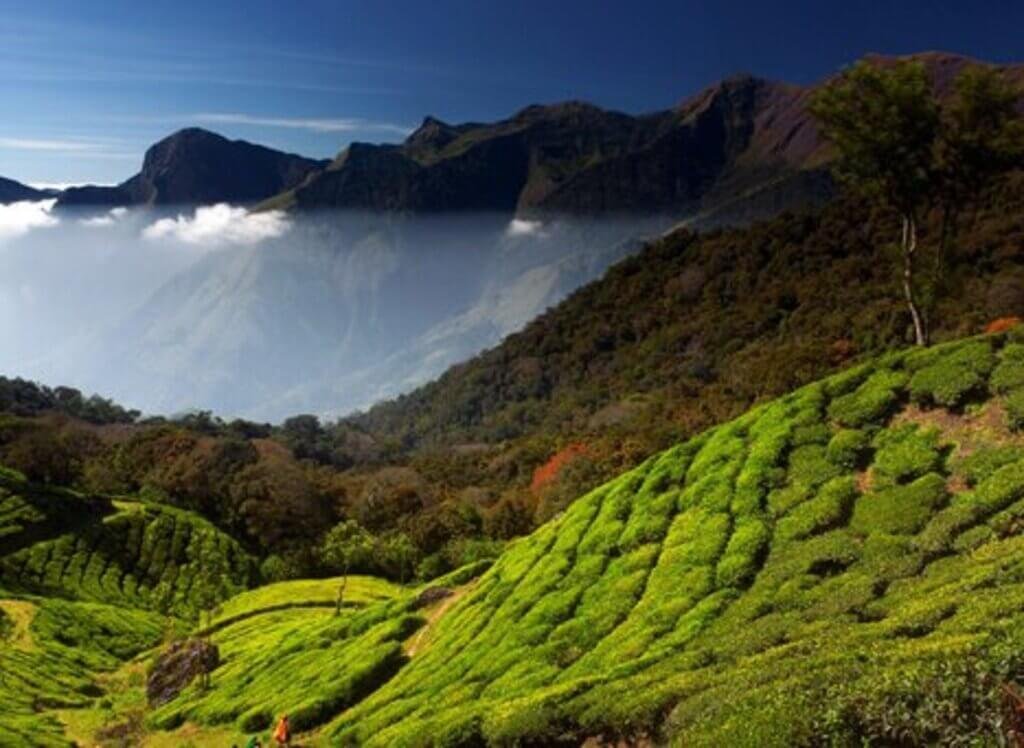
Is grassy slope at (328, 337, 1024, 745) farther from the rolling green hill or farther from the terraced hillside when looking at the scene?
the terraced hillside

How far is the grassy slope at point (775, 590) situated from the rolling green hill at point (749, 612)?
0.09m

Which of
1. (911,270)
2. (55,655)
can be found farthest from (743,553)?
(55,655)

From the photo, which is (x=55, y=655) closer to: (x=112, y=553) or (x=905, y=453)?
(x=112, y=553)

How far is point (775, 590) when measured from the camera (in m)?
32.3

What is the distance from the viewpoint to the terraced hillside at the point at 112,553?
12075 cm

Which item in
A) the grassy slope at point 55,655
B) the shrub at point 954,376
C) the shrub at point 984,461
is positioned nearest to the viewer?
the shrub at point 984,461

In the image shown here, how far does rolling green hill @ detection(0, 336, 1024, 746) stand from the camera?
69.7 feet

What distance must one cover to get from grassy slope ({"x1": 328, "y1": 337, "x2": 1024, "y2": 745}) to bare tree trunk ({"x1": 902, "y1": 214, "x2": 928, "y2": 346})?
6.83 m

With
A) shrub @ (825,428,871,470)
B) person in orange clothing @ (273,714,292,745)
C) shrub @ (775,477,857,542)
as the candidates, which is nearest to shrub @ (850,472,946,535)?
shrub @ (775,477,857,542)

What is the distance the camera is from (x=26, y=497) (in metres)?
136

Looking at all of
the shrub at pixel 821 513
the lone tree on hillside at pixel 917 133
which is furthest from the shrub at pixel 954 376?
the lone tree on hillside at pixel 917 133

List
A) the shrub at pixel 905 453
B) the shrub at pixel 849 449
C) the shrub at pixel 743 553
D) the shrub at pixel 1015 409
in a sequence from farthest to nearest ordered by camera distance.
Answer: the shrub at pixel 849 449, the shrub at pixel 905 453, the shrub at pixel 1015 409, the shrub at pixel 743 553

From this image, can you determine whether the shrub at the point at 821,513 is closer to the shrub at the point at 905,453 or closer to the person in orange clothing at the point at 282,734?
the shrub at the point at 905,453

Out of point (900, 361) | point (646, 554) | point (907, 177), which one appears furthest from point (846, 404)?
point (907, 177)
